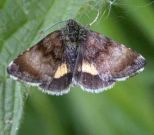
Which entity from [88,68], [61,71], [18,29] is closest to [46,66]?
[61,71]

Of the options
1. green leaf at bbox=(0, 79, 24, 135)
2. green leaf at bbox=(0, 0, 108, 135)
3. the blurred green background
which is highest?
green leaf at bbox=(0, 0, 108, 135)

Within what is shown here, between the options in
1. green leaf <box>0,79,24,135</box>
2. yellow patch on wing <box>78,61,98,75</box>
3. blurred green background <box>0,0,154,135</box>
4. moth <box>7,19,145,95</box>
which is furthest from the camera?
yellow patch on wing <box>78,61,98,75</box>

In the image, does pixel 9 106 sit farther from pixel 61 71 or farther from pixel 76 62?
pixel 76 62

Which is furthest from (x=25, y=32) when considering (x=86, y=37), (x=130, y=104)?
(x=130, y=104)

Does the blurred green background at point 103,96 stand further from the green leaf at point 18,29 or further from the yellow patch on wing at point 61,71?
the yellow patch on wing at point 61,71

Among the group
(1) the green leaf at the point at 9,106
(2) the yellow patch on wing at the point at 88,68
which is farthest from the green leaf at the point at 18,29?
(2) the yellow patch on wing at the point at 88,68

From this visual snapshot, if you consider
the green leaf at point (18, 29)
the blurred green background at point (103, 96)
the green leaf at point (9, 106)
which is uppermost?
the green leaf at point (18, 29)

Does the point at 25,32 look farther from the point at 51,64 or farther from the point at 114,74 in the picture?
the point at 114,74

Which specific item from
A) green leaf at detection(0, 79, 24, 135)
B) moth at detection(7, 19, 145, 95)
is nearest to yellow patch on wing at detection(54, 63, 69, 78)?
moth at detection(7, 19, 145, 95)

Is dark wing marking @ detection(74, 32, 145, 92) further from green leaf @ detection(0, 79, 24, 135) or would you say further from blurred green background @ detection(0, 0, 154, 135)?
green leaf @ detection(0, 79, 24, 135)
